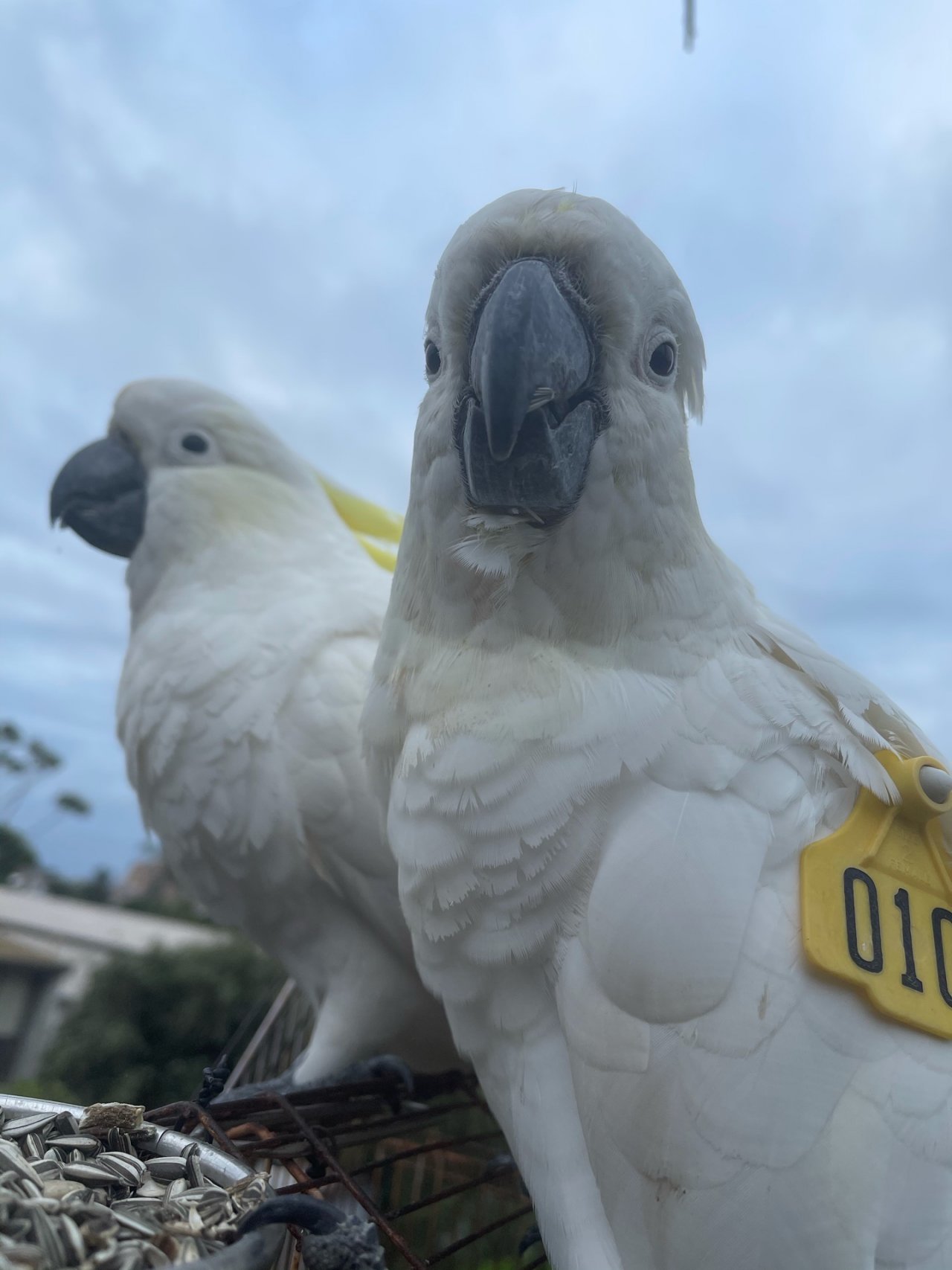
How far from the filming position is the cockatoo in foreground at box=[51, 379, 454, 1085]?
5.55 feet

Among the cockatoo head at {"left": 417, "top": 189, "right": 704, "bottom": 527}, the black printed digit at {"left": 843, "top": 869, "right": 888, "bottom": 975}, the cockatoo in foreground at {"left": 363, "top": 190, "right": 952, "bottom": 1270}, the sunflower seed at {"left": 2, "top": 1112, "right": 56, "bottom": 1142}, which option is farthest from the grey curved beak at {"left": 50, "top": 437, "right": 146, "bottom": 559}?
the black printed digit at {"left": 843, "top": 869, "right": 888, "bottom": 975}

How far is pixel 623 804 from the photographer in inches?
43.2

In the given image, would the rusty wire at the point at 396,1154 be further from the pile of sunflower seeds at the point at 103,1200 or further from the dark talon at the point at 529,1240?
the pile of sunflower seeds at the point at 103,1200

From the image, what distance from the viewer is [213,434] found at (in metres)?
2.14

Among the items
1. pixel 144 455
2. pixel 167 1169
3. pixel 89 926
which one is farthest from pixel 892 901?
pixel 89 926

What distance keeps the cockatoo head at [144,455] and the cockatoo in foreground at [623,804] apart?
101cm

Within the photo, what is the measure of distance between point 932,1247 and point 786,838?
447 millimetres

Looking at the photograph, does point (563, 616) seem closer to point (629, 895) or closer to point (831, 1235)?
point (629, 895)

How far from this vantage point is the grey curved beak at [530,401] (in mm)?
1029

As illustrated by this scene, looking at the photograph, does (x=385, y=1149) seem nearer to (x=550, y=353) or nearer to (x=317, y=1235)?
(x=317, y=1235)

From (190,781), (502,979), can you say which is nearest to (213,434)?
(190,781)

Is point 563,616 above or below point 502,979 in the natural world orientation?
above

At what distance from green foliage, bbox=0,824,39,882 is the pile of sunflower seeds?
57.6 feet

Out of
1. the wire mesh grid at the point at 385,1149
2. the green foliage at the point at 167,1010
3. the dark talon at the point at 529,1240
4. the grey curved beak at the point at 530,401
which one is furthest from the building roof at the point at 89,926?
the grey curved beak at the point at 530,401
